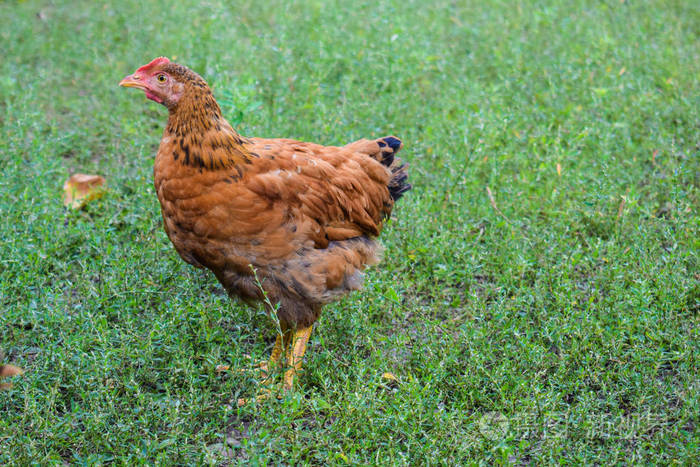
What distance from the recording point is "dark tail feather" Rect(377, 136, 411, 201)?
4465 millimetres

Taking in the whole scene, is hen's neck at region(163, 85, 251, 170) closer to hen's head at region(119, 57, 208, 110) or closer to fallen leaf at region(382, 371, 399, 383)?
hen's head at region(119, 57, 208, 110)

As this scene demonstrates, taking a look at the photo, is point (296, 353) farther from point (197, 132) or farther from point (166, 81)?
point (166, 81)

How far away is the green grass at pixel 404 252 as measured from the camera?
3.29 metres

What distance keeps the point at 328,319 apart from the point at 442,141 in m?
2.35

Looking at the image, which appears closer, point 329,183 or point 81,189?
point 329,183

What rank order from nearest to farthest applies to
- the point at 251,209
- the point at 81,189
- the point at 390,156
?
the point at 251,209, the point at 390,156, the point at 81,189

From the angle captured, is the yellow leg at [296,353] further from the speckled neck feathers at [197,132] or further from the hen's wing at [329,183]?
the speckled neck feathers at [197,132]

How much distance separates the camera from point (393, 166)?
4.54 m

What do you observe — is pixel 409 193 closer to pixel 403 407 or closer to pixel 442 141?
pixel 442 141

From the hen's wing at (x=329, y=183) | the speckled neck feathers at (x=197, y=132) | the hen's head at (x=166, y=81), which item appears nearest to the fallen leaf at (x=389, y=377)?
the hen's wing at (x=329, y=183)

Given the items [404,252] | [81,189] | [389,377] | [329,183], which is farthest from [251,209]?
[81,189]

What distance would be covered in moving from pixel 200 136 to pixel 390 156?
1448 millimetres

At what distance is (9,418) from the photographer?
3.29 metres

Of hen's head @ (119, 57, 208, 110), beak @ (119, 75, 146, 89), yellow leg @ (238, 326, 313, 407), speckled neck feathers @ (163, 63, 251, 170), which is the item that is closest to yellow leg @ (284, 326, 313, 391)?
yellow leg @ (238, 326, 313, 407)
